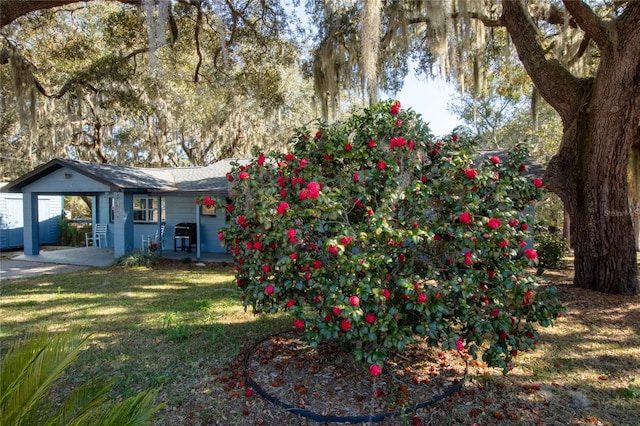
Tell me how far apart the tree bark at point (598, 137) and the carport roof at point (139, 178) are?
274 inches

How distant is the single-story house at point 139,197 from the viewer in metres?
11.1

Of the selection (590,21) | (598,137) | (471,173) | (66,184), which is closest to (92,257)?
(66,184)

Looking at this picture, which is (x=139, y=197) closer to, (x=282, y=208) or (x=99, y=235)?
(x=99, y=235)

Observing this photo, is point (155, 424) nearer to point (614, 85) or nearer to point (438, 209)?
point (438, 209)

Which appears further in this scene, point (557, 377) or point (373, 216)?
point (557, 377)

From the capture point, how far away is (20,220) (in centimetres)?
1480

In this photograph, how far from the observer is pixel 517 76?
431 inches

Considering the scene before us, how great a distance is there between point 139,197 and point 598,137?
41.4ft

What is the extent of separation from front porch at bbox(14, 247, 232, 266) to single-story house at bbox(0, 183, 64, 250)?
2530 mm

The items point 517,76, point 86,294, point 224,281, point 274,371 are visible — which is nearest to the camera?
point 274,371

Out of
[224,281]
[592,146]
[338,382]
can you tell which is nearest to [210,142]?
[224,281]

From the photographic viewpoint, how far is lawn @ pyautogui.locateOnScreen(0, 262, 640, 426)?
3.00 m

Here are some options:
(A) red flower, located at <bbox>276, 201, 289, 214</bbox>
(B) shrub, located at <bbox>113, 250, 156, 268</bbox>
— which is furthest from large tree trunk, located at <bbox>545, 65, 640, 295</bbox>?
(B) shrub, located at <bbox>113, 250, 156, 268</bbox>

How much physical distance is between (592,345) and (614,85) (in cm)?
393
